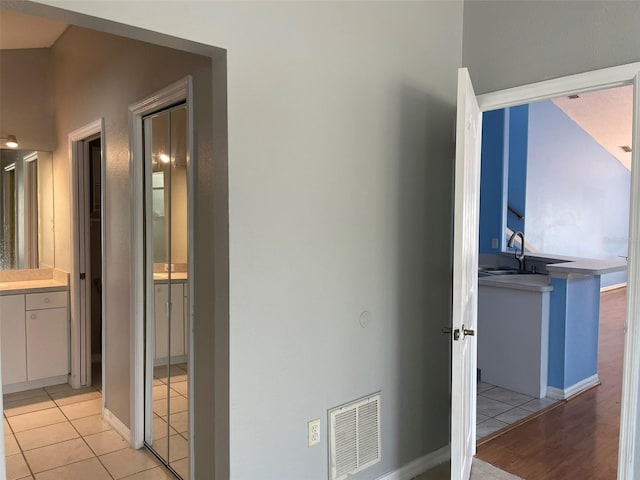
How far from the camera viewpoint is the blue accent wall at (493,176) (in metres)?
5.26

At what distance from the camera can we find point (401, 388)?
99.0 inches

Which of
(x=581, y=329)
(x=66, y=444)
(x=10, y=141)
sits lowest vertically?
(x=66, y=444)

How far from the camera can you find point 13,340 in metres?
3.80

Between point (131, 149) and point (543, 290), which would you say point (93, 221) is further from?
point (543, 290)

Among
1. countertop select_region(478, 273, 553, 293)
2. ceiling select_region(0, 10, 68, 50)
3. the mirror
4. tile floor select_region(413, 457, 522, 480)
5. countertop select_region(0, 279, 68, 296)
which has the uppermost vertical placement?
ceiling select_region(0, 10, 68, 50)

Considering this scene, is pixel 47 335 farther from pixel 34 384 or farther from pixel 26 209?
pixel 26 209

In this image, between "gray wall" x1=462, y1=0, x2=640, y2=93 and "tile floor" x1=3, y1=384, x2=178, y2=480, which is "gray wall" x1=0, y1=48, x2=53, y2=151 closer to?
"tile floor" x1=3, y1=384, x2=178, y2=480

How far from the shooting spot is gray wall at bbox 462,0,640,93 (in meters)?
2.05

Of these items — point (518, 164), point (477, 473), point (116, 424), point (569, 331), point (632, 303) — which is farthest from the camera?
point (518, 164)

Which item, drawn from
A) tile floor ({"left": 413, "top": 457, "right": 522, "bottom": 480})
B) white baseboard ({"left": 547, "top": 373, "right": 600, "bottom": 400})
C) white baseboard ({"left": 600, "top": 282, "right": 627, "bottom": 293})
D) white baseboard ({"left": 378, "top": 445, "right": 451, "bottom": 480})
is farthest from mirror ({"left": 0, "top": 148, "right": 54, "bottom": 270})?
white baseboard ({"left": 600, "top": 282, "right": 627, "bottom": 293})

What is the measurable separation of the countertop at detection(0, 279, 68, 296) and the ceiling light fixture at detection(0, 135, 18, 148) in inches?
46.2

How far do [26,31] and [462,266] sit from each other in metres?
3.74

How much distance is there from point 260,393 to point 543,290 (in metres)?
2.61

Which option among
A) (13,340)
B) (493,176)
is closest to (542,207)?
(493,176)
